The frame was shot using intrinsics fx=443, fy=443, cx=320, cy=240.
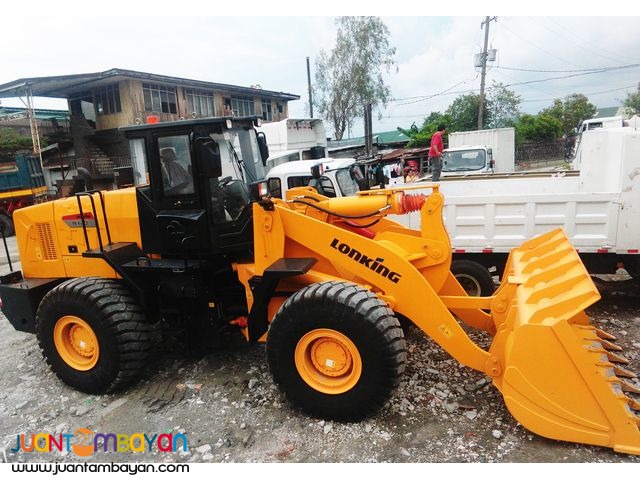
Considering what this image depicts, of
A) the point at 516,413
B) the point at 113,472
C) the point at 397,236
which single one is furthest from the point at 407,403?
the point at 113,472

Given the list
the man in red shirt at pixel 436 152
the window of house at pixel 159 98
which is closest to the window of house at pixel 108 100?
the window of house at pixel 159 98

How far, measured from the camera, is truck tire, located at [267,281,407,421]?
9.96 ft

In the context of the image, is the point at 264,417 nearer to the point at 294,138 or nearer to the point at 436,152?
the point at 436,152

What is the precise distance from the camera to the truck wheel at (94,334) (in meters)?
3.75

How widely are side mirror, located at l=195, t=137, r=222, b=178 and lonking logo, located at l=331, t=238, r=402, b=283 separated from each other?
1.07 m

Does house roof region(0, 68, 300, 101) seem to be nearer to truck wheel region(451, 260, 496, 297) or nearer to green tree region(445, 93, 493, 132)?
green tree region(445, 93, 493, 132)

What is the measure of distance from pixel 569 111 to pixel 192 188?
120 feet

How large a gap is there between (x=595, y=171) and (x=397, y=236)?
3152 mm

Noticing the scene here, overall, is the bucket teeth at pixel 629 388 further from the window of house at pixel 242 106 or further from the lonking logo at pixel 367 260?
the window of house at pixel 242 106

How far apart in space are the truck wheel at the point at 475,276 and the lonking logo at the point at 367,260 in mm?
2110

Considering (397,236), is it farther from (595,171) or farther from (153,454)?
(595,171)

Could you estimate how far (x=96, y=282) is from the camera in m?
3.87

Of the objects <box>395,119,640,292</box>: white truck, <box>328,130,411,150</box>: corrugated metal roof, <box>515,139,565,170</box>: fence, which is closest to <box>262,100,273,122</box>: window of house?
<box>328,130,411,150</box>: corrugated metal roof

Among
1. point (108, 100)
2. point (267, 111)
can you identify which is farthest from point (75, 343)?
point (267, 111)
